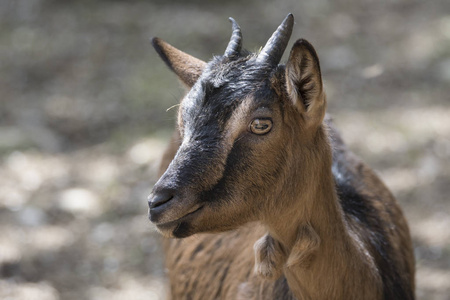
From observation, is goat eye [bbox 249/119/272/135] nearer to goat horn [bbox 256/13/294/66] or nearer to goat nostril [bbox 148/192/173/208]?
goat horn [bbox 256/13/294/66]

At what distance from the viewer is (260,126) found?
3.03 metres

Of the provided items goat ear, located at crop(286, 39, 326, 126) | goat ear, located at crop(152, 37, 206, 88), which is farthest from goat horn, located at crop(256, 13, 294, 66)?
goat ear, located at crop(152, 37, 206, 88)

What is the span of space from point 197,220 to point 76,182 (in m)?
4.58

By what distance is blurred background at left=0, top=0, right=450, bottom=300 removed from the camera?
6199mm

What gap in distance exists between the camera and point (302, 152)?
3.14m

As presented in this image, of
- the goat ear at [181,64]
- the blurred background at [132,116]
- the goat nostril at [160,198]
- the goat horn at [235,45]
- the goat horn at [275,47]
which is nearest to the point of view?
the goat nostril at [160,198]

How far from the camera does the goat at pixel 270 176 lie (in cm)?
299

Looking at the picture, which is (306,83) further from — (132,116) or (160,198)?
(132,116)

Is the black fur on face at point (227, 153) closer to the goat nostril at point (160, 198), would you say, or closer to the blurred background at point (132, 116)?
the goat nostril at point (160, 198)

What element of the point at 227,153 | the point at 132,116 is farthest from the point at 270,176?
the point at 132,116

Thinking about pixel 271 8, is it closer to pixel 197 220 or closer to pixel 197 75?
pixel 197 75

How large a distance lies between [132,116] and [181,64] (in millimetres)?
4864

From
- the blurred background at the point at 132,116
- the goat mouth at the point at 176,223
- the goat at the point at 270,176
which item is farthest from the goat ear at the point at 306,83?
the blurred background at the point at 132,116

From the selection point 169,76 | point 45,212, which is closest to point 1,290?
point 45,212
